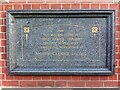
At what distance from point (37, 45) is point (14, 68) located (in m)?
0.38

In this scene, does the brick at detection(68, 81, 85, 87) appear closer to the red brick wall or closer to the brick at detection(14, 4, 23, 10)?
the red brick wall

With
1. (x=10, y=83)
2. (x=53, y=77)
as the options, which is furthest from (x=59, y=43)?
(x=10, y=83)

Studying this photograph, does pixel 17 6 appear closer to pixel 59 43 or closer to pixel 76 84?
pixel 59 43

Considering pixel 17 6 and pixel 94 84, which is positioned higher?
pixel 17 6

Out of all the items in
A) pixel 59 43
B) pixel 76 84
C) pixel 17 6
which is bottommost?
pixel 76 84

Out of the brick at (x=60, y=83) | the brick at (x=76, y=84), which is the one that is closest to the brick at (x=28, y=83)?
the brick at (x=60, y=83)

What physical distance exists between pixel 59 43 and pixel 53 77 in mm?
400

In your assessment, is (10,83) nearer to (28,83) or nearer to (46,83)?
(28,83)

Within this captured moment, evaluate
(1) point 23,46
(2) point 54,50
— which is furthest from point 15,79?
(2) point 54,50

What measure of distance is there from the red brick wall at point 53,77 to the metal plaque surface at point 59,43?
7 centimetres

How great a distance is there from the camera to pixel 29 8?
2.58 metres

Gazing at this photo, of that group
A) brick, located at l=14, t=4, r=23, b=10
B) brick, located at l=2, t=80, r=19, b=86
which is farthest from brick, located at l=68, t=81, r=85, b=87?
brick, located at l=14, t=4, r=23, b=10

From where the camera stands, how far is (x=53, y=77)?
2.62m

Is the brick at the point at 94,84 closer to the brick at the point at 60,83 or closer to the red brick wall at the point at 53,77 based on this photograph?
the red brick wall at the point at 53,77
